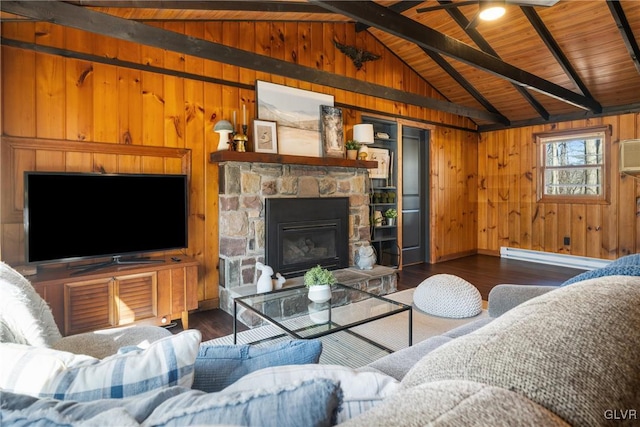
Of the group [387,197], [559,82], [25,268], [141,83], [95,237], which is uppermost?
[559,82]

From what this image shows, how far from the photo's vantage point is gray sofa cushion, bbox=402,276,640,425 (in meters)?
0.49

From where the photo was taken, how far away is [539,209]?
5855 millimetres

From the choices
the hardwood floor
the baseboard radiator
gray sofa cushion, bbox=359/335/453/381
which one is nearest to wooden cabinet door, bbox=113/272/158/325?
the hardwood floor

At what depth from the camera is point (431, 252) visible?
5703 millimetres

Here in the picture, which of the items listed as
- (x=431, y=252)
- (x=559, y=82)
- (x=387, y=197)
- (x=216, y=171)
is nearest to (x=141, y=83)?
(x=216, y=171)

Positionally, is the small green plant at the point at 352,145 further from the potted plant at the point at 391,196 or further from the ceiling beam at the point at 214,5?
the ceiling beam at the point at 214,5

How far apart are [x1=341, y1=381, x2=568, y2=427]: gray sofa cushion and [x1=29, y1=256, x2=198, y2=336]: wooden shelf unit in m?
2.69

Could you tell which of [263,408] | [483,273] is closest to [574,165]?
[483,273]

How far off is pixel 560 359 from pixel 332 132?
3.84 m

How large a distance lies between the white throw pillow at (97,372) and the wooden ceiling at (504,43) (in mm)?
2457

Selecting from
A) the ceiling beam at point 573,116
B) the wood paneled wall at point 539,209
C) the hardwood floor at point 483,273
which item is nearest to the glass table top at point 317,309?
the hardwood floor at point 483,273

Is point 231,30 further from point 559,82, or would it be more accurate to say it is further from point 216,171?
point 559,82

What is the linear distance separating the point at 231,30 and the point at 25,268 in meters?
2.83

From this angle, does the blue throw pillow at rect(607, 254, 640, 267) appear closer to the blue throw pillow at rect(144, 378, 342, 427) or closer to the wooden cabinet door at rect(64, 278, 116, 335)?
the blue throw pillow at rect(144, 378, 342, 427)
